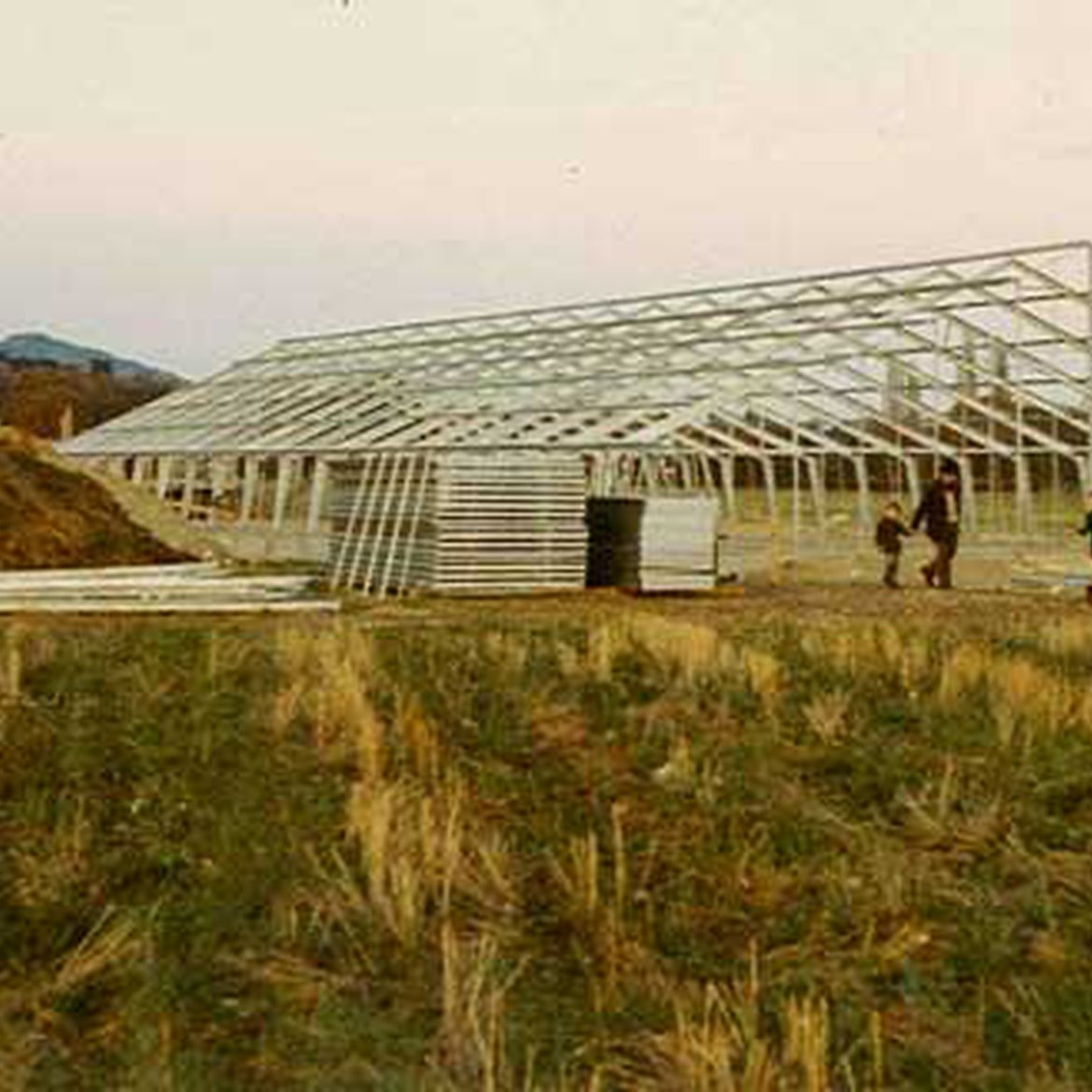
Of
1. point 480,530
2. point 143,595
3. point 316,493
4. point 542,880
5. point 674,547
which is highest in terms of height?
point 316,493

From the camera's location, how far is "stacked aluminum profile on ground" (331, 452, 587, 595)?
813 inches

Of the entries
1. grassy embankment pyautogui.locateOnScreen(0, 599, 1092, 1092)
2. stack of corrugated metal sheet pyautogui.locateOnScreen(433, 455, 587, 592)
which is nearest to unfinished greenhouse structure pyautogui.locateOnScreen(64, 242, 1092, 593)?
stack of corrugated metal sheet pyautogui.locateOnScreen(433, 455, 587, 592)

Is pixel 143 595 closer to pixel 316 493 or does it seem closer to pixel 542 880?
pixel 316 493

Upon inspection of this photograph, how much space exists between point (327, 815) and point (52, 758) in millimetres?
1616

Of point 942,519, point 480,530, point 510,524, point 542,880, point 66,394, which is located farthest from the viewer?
point 66,394

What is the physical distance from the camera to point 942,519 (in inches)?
842

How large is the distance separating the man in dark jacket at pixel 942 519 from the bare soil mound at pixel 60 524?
1046cm

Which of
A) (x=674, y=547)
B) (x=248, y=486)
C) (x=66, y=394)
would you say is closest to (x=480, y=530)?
(x=674, y=547)

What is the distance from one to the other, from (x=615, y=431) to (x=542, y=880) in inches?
677

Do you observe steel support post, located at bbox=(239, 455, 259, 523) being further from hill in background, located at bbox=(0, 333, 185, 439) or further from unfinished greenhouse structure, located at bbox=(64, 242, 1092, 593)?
hill in background, located at bbox=(0, 333, 185, 439)

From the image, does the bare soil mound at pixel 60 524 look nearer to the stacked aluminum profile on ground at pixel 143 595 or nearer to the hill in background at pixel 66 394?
the stacked aluminum profile on ground at pixel 143 595

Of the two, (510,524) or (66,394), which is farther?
(66,394)

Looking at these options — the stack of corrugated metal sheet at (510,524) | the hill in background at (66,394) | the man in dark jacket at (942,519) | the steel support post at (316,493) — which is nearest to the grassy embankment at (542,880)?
the stack of corrugated metal sheet at (510,524)

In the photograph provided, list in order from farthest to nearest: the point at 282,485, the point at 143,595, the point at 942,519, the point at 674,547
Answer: the point at 282,485, the point at 942,519, the point at 674,547, the point at 143,595
